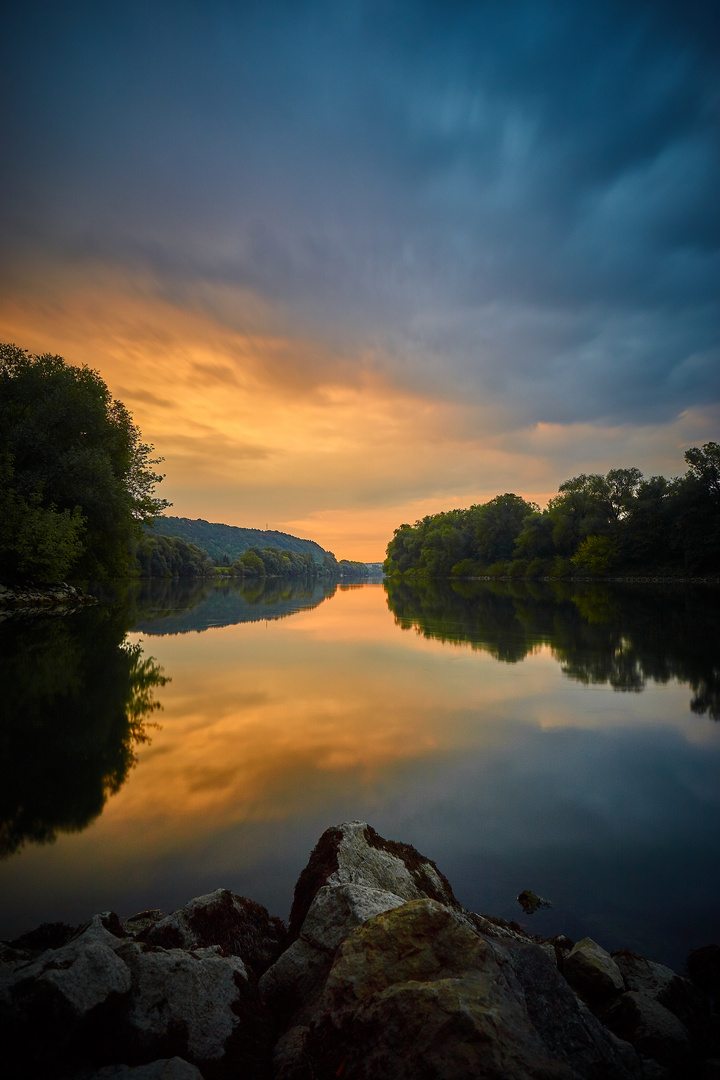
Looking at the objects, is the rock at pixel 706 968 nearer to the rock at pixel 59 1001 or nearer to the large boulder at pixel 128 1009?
the large boulder at pixel 128 1009

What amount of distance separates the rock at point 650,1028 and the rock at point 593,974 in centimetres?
15

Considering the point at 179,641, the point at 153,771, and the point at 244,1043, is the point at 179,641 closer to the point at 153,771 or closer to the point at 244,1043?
the point at 153,771

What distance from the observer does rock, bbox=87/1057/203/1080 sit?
82.7 inches

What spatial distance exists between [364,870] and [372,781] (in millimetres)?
2958

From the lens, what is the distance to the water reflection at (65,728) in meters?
5.62

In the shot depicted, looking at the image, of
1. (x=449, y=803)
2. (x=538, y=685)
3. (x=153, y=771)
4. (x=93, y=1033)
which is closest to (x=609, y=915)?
(x=449, y=803)

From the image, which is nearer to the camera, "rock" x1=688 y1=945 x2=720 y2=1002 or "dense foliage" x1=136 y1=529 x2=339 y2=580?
"rock" x1=688 y1=945 x2=720 y2=1002

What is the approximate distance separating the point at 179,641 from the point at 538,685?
1313 cm

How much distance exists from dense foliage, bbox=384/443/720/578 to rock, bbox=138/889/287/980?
70910mm

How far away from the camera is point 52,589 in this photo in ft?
99.3

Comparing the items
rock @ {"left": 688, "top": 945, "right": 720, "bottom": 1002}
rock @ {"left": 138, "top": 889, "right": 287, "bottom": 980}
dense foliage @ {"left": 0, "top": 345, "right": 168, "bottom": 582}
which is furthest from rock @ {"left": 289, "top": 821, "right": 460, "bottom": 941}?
dense foliage @ {"left": 0, "top": 345, "right": 168, "bottom": 582}

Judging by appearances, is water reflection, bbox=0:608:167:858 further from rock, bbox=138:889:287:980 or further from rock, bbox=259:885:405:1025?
rock, bbox=259:885:405:1025

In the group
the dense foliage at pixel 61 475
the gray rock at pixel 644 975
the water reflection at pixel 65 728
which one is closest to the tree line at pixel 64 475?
the dense foliage at pixel 61 475

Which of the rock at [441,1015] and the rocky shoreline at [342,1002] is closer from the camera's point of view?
the rock at [441,1015]
